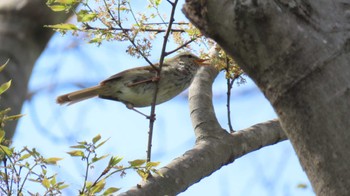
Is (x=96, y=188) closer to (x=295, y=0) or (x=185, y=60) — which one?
(x=295, y=0)

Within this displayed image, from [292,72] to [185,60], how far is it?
3793mm

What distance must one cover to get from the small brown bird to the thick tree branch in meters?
1.25

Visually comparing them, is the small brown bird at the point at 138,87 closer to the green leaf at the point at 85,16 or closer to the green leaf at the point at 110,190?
the green leaf at the point at 85,16

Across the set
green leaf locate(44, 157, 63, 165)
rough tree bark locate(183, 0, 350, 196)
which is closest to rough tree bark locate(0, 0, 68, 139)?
green leaf locate(44, 157, 63, 165)

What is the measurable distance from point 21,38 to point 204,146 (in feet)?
4.85

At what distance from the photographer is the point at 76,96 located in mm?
4805

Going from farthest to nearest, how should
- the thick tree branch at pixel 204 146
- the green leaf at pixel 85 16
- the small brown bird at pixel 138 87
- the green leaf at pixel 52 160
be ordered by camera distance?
the small brown bird at pixel 138 87, the green leaf at pixel 85 16, the thick tree branch at pixel 204 146, the green leaf at pixel 52 160

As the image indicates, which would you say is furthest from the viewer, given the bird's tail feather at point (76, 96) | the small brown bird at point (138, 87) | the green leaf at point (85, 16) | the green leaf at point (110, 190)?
the bird's tail feather at point (76, 96)

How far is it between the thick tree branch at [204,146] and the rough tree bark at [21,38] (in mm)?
958

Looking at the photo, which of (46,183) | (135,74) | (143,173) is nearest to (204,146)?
(143,173)

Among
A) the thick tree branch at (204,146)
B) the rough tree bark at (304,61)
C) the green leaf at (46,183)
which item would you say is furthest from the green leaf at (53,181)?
the rough tree bark at (304,61)

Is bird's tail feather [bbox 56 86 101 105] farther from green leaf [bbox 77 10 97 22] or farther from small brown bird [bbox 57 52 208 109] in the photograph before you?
green leaf [bbox 77 10 97 22]

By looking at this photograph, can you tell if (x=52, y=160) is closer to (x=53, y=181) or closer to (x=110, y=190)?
(x=53, y=181)

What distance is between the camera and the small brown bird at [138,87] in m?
4.66
